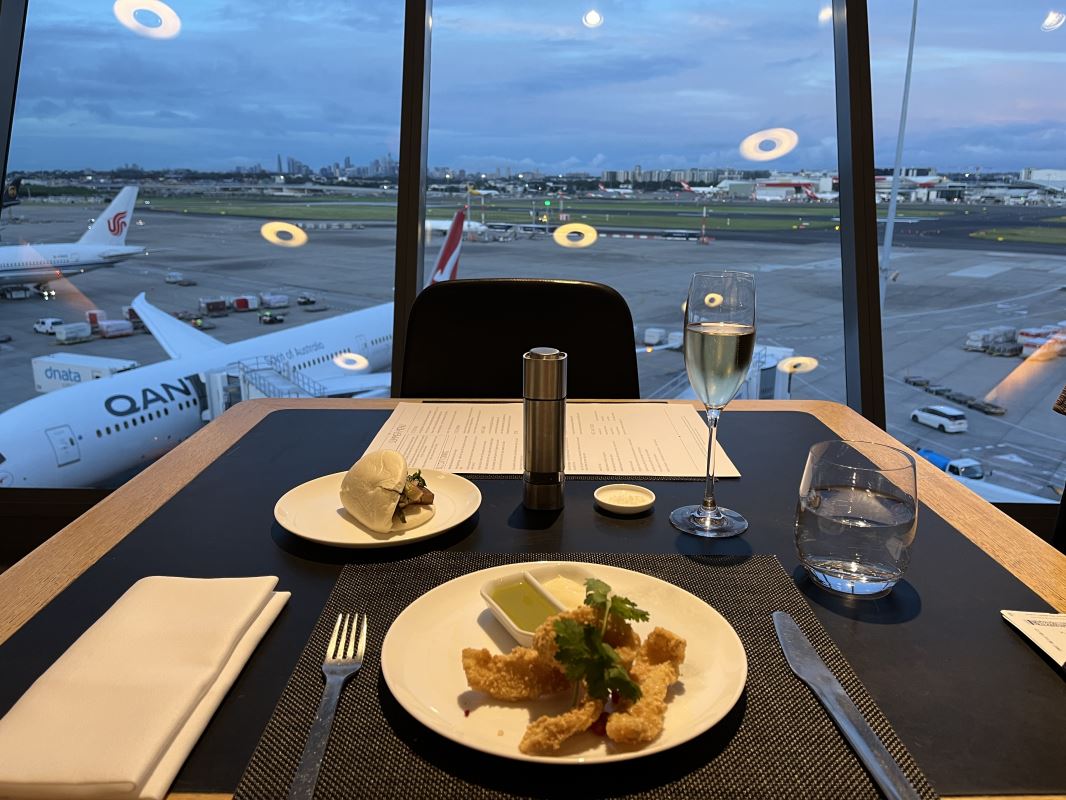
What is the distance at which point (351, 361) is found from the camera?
10.2 feet

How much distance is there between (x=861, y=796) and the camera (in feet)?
1.56

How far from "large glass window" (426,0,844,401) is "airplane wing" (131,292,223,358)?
1.05 m

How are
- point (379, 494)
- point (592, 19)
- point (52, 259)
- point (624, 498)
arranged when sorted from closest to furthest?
point (379, 494)
point (624, 498)
point (592, 19)
point (52, 259)

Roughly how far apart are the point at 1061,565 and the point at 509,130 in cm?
238

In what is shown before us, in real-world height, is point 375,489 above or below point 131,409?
above

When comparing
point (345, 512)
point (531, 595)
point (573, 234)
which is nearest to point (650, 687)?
point (531, 595)

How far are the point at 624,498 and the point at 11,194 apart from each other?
2810mm

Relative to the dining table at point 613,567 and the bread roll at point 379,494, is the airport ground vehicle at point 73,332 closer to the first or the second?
the dining table at point 613,567

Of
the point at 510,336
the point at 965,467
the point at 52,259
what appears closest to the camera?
the point at 510,336

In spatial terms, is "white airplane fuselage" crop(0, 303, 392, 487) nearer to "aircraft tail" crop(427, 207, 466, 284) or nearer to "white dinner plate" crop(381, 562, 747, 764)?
"aircraft tail" crop(427, 207, 466, 284)

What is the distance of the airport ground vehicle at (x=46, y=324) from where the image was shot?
2873 millimetres

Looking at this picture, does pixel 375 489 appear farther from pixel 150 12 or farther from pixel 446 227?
pixel 150 12

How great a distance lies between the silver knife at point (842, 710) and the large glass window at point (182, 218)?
7.26 ft

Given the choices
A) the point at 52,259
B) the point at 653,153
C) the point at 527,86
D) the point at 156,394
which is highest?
the point at 527,86
